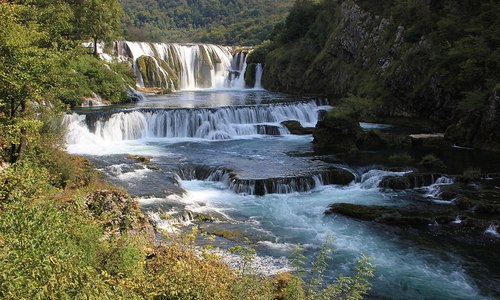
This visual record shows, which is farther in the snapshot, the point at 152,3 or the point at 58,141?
the point at 152,3

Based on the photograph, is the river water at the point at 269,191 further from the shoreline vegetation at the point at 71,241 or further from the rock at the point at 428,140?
the rock at the point at 428,140

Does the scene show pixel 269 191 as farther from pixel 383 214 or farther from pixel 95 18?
pixel 95 18

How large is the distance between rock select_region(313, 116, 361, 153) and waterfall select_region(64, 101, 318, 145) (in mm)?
5260

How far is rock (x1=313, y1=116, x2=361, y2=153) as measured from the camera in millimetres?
26875

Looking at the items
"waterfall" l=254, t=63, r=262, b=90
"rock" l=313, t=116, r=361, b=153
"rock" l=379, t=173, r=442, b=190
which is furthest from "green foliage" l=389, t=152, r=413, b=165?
"waterfall" l=254, t=63, r=262, b=90

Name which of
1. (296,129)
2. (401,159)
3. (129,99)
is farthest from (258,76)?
(401,159)

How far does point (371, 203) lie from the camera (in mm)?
17938

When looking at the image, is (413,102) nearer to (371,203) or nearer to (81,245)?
(371,203)

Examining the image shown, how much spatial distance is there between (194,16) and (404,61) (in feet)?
499

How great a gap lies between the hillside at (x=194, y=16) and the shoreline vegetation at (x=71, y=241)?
114312mm

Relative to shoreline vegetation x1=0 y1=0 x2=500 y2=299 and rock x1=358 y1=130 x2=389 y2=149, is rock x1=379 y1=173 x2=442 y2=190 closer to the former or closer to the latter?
shoreline vegetation x1=0 y1=0 x2=500 y2=299

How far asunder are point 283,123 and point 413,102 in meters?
10.5

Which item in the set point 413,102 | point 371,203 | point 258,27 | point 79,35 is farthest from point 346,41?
point 258,27

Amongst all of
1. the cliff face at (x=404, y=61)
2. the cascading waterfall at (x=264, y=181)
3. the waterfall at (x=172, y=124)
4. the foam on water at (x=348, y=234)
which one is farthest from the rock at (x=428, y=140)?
the cascading waterfall at (x=264, y=181)
